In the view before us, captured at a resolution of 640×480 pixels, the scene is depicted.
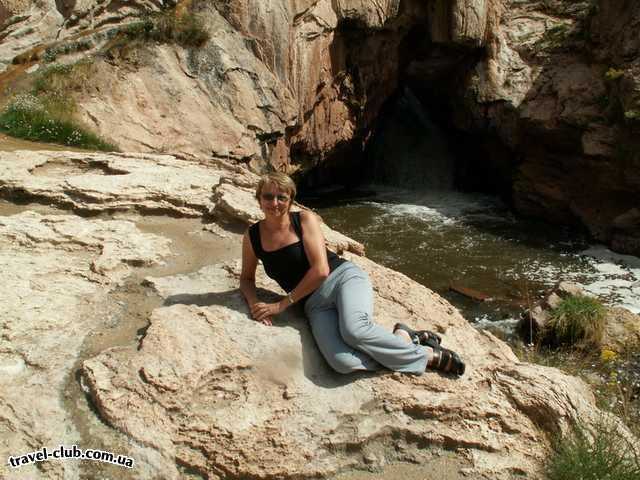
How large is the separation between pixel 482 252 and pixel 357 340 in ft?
26.7

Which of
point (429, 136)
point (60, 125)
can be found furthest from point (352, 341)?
point (429, 136)

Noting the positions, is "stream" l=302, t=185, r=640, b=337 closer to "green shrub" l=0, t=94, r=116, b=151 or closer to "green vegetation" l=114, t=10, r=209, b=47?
"green vegetation" l=114, t=10, r=209, b=47

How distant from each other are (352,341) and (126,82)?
8.23 m

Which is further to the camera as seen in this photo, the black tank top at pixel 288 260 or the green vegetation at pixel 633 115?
the green vegetation at pixel 633 115

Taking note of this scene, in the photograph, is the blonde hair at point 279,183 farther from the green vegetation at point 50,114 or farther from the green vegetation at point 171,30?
the green vegetation at point 171,30

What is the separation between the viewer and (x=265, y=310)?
3109 mm

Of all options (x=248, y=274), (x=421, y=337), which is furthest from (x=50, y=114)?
(x=421, y=337)

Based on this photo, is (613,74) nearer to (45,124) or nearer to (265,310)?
(45,124)

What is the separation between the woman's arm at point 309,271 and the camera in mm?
3070

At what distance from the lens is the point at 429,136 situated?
17688 millimetres

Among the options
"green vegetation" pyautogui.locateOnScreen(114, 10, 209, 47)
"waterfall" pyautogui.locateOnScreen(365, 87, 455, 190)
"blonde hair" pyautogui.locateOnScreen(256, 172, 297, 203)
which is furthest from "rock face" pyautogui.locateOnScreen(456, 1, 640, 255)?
"blonde hair" pyautogui.locateOnScreen(256, 172, 297, 203)

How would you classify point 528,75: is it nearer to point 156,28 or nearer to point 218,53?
point 218,53

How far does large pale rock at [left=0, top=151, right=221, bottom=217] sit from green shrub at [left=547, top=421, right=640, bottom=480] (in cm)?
325

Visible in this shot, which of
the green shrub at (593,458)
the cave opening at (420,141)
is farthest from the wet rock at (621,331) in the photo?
the cave opening at (420,141)
